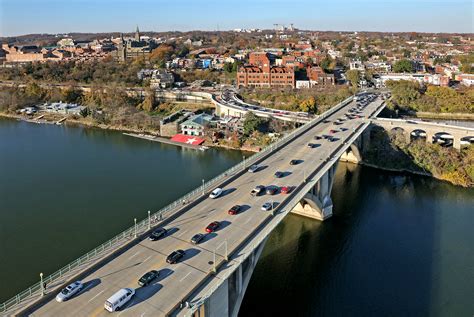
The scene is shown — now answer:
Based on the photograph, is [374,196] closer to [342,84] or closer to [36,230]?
[36,230]

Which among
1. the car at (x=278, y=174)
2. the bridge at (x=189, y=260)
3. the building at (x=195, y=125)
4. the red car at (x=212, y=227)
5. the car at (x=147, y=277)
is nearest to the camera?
the bridge at (x=189, y=260)

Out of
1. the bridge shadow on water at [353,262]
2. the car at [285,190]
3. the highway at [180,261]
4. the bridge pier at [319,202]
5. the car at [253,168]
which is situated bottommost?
the bridge shadow on water at [353,262]

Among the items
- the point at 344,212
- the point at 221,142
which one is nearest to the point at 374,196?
the point at 344,212

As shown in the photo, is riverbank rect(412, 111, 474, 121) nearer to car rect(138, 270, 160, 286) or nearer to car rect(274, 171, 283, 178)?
car rect(274, 171, 283, 178)

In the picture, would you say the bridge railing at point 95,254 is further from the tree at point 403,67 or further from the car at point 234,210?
the tree at point 403,67

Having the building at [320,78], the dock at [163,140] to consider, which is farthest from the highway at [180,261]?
the building at [320,78]

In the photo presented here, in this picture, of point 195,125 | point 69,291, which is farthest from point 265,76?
point 69,291

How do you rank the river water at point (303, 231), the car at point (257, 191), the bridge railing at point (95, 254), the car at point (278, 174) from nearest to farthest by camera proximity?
the bridge railing at point (95, 254) < the river water at point (303, 231) < the car at point (257, 191) < the car at point (278, 174)
